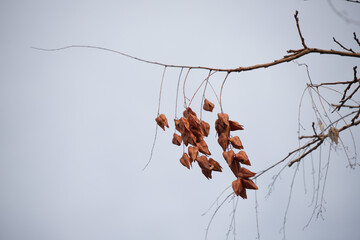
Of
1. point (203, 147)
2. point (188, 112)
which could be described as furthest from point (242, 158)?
point (188, 112)

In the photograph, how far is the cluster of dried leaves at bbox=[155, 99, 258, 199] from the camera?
1020 mm

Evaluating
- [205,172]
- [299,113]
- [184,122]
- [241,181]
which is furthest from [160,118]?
[299,113]

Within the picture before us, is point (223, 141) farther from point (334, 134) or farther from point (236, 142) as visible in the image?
point (334, 134)

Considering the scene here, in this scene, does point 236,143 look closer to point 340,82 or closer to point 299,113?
point 299,113

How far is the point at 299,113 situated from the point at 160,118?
54 cm

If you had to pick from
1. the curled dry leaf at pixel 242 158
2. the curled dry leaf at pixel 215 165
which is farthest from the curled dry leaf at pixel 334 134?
the curled dry leaf at pixel 215 165

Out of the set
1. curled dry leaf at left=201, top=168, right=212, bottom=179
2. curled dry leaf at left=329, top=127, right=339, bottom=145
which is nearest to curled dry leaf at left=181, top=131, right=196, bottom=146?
curled dry leaf at left=201, top=168, right=212, bottom=179

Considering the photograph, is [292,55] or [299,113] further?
[299,113]

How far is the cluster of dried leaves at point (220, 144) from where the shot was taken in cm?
102

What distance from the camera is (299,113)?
1.13 m

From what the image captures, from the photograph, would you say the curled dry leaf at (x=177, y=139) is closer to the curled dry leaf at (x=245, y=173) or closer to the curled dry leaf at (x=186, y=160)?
the curled dry leaf at (x=186, y=160)

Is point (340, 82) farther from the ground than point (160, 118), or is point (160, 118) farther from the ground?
point (340, 82)

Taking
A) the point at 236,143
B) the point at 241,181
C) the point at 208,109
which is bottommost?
the point at 241,181

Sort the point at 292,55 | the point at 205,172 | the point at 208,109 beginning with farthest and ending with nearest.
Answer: the point at 208,109, the point at 205,172, the point at 292,55
